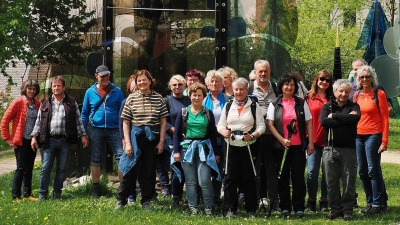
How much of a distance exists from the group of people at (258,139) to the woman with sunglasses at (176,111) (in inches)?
0.5

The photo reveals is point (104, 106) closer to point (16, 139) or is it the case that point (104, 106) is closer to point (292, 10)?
point (16, 139)

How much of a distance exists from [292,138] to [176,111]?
5.20 ft

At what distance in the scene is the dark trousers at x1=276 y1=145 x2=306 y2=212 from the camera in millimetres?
9734

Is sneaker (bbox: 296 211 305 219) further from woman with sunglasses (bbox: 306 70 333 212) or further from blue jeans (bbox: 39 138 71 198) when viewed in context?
blue jeans (bbox: 39 138 71 198)

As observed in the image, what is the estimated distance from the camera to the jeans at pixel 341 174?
9594 mm

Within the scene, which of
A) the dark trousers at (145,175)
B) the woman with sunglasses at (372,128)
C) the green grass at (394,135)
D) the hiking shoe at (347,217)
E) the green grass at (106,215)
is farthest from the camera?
the green grass at (394,135)

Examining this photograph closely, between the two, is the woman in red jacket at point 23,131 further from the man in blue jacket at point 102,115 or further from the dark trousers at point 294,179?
the dark trousers at point 294,179

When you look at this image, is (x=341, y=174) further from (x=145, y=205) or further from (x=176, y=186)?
(x=145, y=205)

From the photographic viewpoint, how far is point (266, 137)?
9.91 m

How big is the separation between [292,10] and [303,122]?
3.80 meters

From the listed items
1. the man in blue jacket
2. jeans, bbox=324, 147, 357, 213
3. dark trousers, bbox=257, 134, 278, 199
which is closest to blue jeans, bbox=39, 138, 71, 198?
the man in blue jacket

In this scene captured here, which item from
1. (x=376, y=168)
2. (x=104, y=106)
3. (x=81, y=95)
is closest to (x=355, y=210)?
(x=376, y=168)

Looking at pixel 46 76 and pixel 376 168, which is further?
pixel 46 76

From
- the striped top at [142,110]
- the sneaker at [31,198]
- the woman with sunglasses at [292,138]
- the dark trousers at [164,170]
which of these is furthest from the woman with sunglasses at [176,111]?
the sneaker at [31,198]
